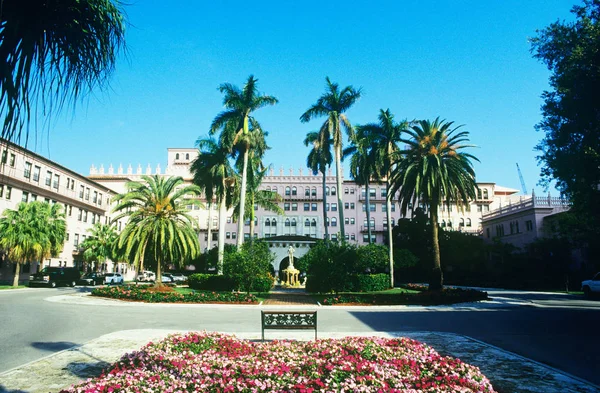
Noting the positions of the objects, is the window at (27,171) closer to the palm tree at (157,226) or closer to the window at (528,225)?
the palm tree at (157,226)

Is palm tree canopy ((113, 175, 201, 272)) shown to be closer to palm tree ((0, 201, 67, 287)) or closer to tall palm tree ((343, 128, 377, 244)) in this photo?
palm tree ((0, 201, 67, 287))

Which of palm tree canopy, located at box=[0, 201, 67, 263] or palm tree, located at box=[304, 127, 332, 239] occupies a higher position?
palm tree, located at box=[304, 127, 332, 239]

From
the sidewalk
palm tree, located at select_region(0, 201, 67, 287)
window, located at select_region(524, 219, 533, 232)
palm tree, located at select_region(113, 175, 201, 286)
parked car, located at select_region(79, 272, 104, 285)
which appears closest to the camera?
the sidewalk

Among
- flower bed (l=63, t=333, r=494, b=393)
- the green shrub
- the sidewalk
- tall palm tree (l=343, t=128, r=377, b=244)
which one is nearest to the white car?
the green shrub

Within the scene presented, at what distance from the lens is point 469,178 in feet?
96.3

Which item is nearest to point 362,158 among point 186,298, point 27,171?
point 186,298

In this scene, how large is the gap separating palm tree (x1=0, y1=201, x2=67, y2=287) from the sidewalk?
103 ft

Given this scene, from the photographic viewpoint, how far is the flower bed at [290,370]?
5.41 metres

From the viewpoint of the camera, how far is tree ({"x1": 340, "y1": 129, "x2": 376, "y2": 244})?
41312 mm

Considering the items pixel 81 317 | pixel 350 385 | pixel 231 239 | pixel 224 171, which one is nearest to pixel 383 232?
pixel 231 239

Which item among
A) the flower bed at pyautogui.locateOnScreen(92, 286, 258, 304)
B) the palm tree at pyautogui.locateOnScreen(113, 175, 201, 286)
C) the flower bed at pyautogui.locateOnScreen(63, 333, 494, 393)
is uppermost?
the palm tree at pyautogui.locateOnScreen(113, 175, 201, 286)

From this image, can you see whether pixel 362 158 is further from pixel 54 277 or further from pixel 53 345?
pixel 53 345

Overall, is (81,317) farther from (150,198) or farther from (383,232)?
(383,232)

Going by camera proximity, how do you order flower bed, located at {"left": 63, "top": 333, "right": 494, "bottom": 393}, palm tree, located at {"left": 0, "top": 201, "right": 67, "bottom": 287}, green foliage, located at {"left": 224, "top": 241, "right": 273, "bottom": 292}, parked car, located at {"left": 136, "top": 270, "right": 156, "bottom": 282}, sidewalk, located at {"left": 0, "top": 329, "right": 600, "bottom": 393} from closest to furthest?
flower bed, located at {"left": 63, "top": 333, "right": 494, "bottom": 393} < sidewalk, located at {"left": 0, "top": 329, "right": 600, "bottom": 393} < green foliage, located at {"left": 224, "top": 241, "right": 273, "bottom": 292} < palm tree, located at {"left": 0, "top": 201, "right": 67, "bottom": 287} < parked car, located at {"left": 136, "top": 270, "right": 156, "bottom": 282}
